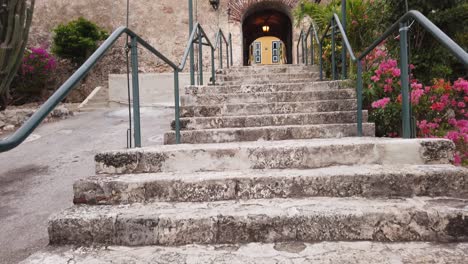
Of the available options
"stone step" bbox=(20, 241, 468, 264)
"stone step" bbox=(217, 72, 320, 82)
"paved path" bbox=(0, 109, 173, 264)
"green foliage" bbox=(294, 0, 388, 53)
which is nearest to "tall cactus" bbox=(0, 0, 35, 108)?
"paved path" bbox=(0, 109, 173, 264)

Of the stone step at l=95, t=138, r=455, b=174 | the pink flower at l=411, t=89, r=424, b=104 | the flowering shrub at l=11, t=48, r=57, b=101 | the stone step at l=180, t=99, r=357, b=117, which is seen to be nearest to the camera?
the stone step at l=95, t=138, r=455, b=174

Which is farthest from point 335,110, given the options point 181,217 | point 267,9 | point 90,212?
point 267,9

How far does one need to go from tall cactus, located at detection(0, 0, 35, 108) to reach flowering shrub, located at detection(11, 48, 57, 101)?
456 centimetres

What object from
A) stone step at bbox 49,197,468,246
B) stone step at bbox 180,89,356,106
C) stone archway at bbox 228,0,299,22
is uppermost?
stone archway at bbox 228,0,299,22

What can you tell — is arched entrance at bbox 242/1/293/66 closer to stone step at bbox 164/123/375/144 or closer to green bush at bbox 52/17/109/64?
green bush at bbox 52/17/109/64

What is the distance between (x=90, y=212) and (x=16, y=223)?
1.39m

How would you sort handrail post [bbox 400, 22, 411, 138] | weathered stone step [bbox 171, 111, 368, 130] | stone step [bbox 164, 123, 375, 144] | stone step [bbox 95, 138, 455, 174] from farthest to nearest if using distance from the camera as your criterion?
1. weathered stone step [bbox 171, 111, 368, 130]
2. stone step [bbox 164, 123, 375, 144]
3. handrail post [bbox 400, 22, 411, 138]
4. stone step [bbox 95, 138, 455, 174]

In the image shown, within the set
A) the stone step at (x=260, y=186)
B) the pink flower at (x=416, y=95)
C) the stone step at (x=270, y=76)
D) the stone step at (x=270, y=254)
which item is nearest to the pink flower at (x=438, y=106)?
the pink flower at (x=416, y=95)

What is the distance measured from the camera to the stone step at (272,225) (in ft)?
4.94

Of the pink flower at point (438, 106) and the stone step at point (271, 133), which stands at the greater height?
the pink flower at point (438, 106)

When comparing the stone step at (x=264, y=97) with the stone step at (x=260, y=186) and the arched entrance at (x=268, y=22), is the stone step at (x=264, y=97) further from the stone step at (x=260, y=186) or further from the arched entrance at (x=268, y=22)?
the arched entrance at (x=268, y=22)

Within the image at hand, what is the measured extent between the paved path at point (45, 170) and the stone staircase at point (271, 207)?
921mm

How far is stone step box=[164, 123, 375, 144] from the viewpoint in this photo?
2768 millimetres

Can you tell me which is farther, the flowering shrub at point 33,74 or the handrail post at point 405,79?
the flowering shrub at point 33,74
